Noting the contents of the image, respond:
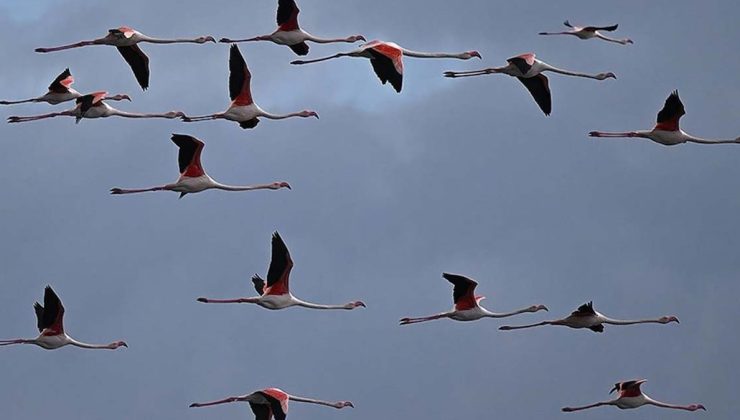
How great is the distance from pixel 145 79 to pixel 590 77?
28.6 feet

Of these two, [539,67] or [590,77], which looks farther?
[590,77]

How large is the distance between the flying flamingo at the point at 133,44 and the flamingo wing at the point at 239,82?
1.49 meters

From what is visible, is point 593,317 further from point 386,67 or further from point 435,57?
point 386,67

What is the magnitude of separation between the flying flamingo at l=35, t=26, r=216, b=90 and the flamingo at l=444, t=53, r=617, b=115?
579 cm

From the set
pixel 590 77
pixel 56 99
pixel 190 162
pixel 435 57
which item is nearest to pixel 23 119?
pixel 56 99

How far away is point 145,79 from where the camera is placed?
4044 centimetres

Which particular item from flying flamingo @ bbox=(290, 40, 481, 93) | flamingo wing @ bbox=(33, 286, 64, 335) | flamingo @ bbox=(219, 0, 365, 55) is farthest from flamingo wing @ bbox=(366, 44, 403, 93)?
flamingo wing @ bbox=(33, 286, 64, 335)

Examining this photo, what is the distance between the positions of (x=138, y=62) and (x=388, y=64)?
735 cm

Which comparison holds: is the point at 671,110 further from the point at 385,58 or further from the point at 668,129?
the point at 385,58

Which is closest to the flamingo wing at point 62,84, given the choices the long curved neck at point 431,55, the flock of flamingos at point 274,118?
the flock of flamingos at point 274,118

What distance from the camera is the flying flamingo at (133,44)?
39094 mm

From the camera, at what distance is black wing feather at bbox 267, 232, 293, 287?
39.0 metres

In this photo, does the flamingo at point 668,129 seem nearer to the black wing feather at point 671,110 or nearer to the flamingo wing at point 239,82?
the black wing feather at point 671,110

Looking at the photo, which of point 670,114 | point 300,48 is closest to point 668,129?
point 670,114
